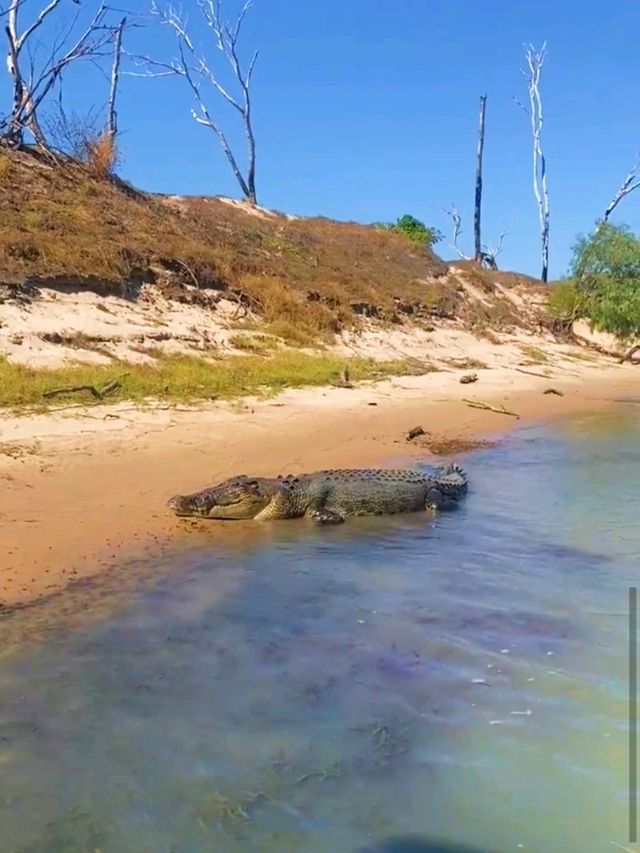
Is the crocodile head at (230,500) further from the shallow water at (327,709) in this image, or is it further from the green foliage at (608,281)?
the green foliage at (608,281)

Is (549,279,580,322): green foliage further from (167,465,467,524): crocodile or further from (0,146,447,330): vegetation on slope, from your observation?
(167,465,467,524): crocodile

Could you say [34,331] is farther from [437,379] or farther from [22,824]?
[22,824]

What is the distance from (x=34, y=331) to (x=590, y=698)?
452 inches

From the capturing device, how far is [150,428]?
9.96 metres

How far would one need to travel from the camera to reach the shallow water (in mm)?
3086

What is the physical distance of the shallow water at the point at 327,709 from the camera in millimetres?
3086

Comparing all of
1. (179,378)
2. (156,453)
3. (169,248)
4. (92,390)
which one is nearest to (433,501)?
(156,453)

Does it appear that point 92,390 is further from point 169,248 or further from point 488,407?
point 169,248

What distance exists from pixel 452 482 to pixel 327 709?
15.9 ft

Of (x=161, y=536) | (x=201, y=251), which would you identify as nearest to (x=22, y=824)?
(x=161, y=536)

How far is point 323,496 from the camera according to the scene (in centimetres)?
772

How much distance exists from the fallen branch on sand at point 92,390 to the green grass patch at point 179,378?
36 millimetres

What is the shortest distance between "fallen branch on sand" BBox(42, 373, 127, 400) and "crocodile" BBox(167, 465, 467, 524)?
4008mm

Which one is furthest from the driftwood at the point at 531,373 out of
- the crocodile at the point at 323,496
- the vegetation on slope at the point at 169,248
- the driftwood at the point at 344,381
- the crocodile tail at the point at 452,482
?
the crocodile at the point at 323,496
